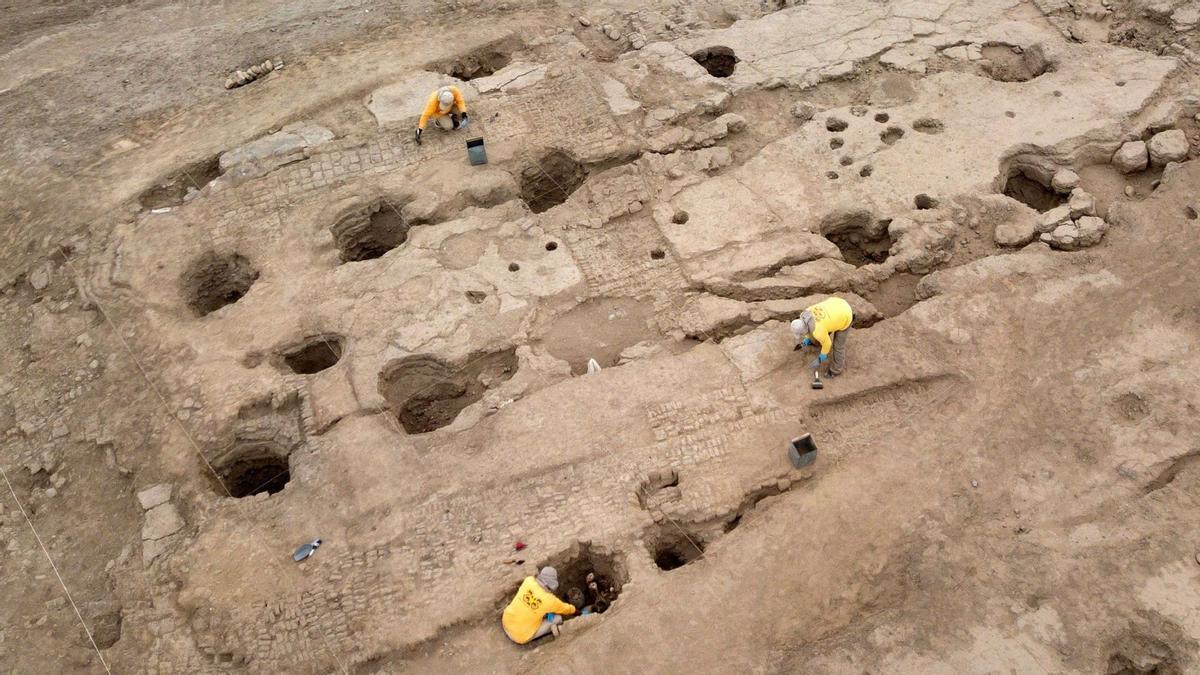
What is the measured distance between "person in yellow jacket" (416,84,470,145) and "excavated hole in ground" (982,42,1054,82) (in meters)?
6.16

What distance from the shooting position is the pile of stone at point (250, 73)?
396 inches

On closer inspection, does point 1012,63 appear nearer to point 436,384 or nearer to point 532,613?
point 436,384

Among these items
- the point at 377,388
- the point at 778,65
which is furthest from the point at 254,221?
the point at 778,65

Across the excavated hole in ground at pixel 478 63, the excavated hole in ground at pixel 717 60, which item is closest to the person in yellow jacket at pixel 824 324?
the excavated hole in ground at pixel 717 60

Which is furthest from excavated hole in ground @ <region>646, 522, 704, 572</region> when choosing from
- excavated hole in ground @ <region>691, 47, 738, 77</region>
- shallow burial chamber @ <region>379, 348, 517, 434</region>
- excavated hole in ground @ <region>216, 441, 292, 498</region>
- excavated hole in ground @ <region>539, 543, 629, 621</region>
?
excavated hole in ground @ <region>691, 47, 738, 77</region>

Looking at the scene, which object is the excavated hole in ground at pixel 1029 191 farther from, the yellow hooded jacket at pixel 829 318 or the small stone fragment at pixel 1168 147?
the yellow hooded jacket at pixel 829 318

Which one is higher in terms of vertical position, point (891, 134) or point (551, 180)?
point (891, 134)

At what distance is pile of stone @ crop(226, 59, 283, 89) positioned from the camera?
1005 centimetres

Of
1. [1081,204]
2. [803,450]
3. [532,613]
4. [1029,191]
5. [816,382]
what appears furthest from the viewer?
[1029,191]

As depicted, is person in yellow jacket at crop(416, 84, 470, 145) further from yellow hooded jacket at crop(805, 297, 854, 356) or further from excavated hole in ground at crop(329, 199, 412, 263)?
yellow hooded jacket at crop(805, 297, 854, 356)

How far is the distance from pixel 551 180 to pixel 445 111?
54.9 inches

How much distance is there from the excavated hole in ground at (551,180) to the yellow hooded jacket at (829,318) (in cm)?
357

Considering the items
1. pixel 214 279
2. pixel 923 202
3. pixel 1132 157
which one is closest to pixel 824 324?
pixel 923 202

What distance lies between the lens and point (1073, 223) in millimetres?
7395
